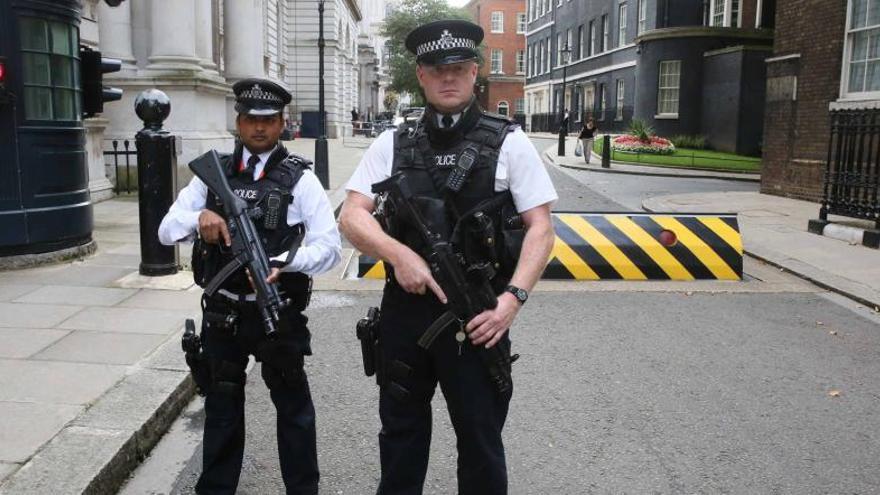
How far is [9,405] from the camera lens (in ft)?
13.7

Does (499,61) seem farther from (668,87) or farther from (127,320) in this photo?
(127,320)

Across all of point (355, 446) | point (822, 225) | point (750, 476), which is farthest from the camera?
point (822, 225)

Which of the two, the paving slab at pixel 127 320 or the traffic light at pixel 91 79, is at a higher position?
the traffic light at pixel 91 79

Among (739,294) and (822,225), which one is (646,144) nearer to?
(822,225)

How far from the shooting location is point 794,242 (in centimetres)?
→ 1029

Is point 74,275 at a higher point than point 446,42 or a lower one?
lower

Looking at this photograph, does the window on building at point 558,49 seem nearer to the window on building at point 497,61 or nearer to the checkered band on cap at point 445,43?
the window on building at point 497,61

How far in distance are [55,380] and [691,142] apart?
2978 cm

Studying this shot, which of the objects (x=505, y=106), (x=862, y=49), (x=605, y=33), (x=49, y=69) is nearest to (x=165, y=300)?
(x=49, y=69)

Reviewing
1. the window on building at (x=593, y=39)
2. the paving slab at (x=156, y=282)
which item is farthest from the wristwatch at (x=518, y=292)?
the window on building at (x=593, y=39)

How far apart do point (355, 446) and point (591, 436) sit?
1297 mm

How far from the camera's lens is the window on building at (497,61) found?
8356cm

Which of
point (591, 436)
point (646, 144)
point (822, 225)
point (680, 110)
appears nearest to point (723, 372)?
point (591, 436)

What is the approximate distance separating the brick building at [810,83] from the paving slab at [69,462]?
1265 centimetres
